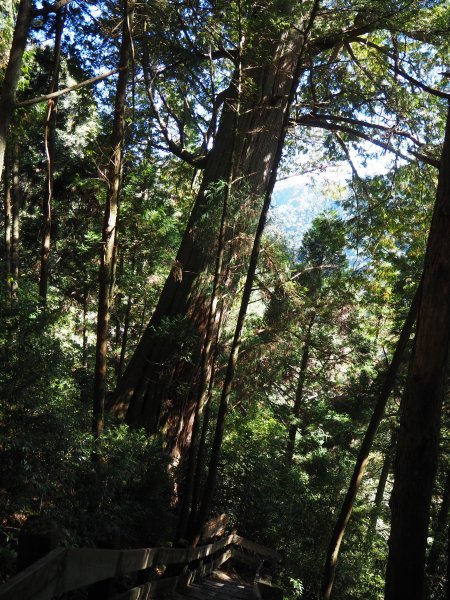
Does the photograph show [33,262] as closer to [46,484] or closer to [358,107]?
[358,107]

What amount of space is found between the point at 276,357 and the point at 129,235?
269 inches

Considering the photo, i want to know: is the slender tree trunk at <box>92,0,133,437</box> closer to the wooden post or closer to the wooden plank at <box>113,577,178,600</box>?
the wooden plank at <box>113,577,178,600</box>

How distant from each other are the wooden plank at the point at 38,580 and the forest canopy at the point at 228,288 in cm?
21

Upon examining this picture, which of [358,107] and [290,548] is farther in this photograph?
[358,107]

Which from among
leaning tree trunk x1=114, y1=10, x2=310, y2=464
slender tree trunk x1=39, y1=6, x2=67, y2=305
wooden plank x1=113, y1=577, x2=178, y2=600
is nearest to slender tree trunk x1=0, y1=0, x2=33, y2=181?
leaning tree trunk x1=114, y1=10, x2=310, y2=464

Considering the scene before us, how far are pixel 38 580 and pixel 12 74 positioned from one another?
580 centimetres

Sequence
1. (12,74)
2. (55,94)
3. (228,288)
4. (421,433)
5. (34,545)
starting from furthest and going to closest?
(228,288) < (55,94) < (12,74) < (421,433) < (34,545)

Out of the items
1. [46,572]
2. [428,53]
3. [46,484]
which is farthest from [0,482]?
[428,53]

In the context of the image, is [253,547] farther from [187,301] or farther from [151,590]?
[151,590]

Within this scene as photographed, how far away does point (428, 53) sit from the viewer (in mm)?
12617

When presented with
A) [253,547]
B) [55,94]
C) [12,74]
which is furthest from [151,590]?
[12,74]

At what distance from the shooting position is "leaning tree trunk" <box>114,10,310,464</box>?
32.6 ft

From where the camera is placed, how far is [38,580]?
206cm

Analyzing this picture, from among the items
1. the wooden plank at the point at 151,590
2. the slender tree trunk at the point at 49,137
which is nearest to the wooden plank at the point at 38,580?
the wooden plank at the point at 151,590
